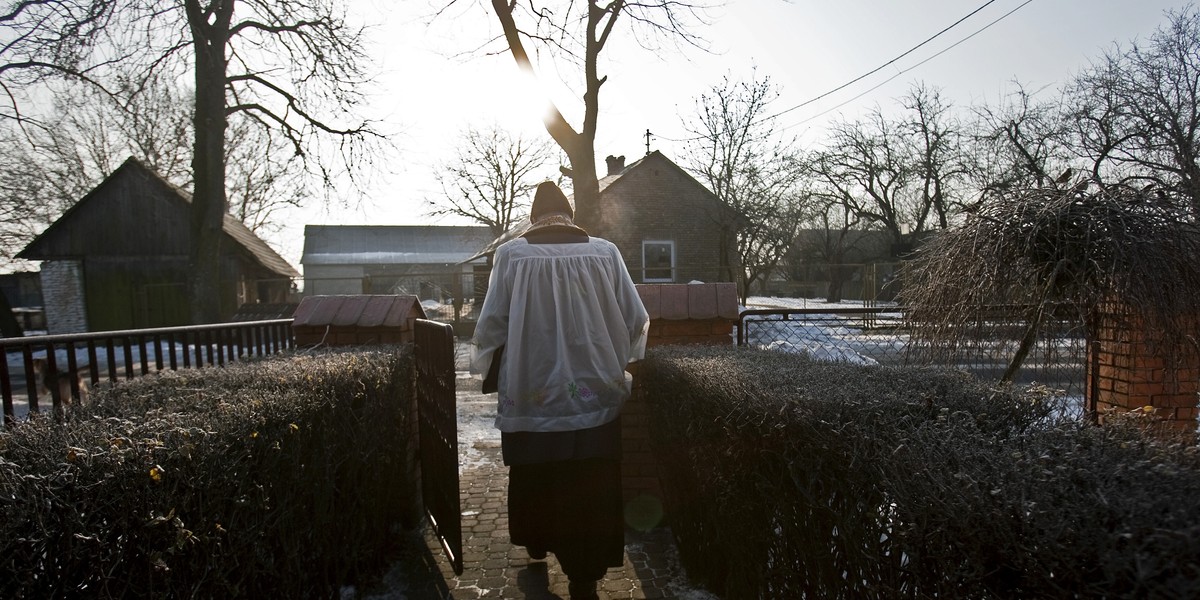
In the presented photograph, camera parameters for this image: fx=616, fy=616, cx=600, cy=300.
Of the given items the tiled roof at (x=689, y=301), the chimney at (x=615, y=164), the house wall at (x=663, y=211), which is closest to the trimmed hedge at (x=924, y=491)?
the tiled roof at (x=689, y=301)

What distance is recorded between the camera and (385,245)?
6588 centimetres

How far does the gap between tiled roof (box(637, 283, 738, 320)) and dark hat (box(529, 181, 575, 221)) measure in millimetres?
Answer: 1181

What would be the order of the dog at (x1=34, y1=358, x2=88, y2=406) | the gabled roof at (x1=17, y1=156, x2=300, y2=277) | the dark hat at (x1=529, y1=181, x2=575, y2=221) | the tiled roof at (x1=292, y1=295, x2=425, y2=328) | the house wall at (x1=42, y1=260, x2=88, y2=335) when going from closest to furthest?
the dog at (x1=34, y1=358, x2=88, y2=406)
the dark hat at (x1=529, y1=181, x2=575, y2=221)
the tiled roof at (x1=292, y1=295, x2=425, y2=328)
the gabled roof at (x1=17, y1=156, x2=300, y2=277)
the house wall at (x1=42, y1=260, x2=88, y2=335)

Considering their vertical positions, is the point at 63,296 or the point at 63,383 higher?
the point at 63,296

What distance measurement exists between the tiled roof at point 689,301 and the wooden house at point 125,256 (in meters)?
20.4

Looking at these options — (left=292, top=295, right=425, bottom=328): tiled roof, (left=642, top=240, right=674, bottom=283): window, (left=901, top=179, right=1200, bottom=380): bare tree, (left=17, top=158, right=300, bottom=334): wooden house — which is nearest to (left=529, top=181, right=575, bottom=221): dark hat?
(left=292, top=295, right=425, bottom=328): tiled roof

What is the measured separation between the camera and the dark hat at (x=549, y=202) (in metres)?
3.03

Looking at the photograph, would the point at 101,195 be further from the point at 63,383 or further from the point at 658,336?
the point at 658,336

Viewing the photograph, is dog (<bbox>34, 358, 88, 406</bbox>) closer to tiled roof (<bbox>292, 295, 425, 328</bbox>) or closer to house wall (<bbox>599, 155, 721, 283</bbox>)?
tiled roof (<bbox>292, 295, 425, 328</bbox>)

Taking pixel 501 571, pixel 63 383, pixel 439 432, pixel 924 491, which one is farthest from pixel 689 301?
pixel 63 383

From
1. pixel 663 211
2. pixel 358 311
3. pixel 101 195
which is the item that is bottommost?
pixel 358 311

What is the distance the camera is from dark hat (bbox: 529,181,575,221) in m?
3.03

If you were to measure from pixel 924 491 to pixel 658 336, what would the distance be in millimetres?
2972

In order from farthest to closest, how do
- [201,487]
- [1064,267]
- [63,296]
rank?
[63,296]
[1064,267]
[201,487]
